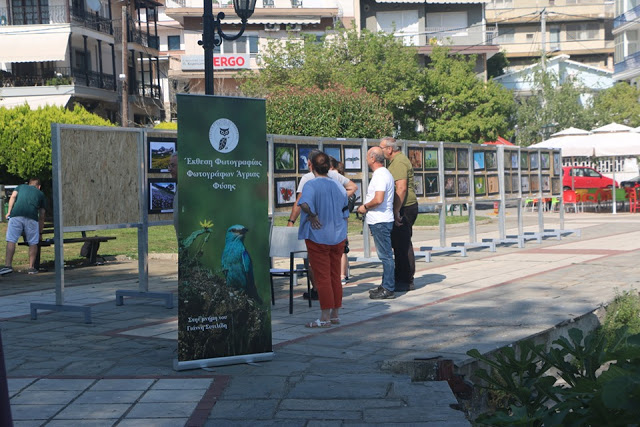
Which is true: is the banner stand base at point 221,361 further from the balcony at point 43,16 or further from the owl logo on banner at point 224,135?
the balcony at point 43,16

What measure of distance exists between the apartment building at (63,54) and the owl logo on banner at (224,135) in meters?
35.0

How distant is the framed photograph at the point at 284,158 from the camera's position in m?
12.3

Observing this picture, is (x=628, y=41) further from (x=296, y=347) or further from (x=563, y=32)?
(x=296, y=347)

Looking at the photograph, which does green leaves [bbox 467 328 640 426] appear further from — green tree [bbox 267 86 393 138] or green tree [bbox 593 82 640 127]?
green tree [bbox 593 82 640 127]

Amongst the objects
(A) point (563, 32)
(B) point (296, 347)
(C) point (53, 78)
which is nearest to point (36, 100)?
(C) point (53, 78)

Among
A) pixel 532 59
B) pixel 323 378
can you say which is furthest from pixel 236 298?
pixel 532 59

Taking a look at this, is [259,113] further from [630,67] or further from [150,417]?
[630,67]

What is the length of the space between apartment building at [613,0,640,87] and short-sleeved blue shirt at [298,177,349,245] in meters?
47.0

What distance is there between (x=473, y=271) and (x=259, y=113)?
6.90m

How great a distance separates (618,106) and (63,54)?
1227 inches

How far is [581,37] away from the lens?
8125cm

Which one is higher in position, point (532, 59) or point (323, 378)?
point (532, 59)

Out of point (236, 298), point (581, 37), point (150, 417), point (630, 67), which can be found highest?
point (581, 37)

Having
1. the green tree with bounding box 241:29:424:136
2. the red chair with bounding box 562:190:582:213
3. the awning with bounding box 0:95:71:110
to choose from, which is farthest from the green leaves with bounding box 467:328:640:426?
the awning with bounding box 0:95:71:110
